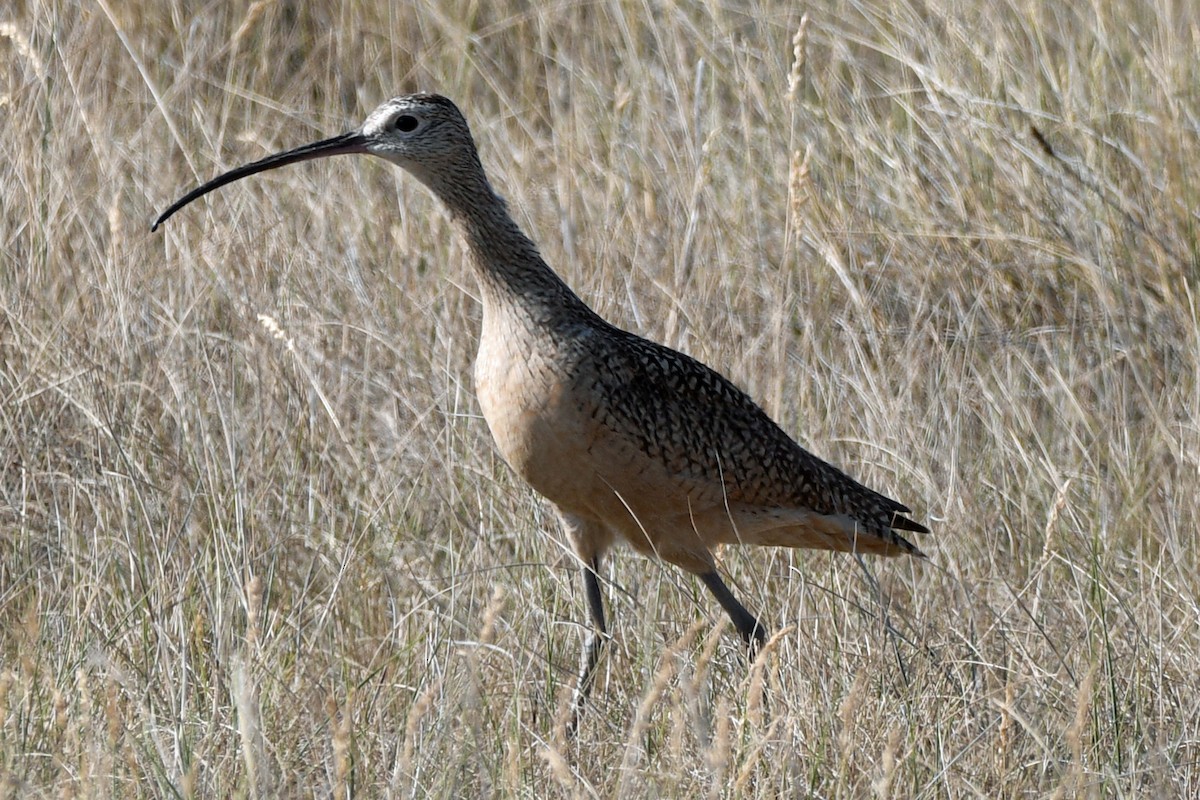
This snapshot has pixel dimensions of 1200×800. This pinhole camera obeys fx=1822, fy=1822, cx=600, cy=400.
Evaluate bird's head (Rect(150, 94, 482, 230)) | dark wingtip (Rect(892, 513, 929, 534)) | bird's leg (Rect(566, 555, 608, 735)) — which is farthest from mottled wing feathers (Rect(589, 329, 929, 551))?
bird's head (Rect(150, 94, 482, 230))

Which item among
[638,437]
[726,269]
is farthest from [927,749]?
[726,269]

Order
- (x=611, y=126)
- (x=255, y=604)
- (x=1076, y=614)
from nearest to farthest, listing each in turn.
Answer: (x=255, y=604), (x=1076, y=614), (x=611, y=126)

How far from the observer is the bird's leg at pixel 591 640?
3.73m

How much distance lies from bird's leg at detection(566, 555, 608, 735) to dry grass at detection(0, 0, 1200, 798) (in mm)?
70

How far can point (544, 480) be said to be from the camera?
3885 mm

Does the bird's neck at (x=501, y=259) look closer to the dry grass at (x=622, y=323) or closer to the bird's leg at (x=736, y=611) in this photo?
the dry grass at (x=622, y=323)

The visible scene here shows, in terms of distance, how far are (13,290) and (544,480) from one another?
187cm

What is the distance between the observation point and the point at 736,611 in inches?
165

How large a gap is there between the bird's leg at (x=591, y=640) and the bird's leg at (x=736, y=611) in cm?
26

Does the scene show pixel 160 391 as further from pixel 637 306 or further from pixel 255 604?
pixel 255 604

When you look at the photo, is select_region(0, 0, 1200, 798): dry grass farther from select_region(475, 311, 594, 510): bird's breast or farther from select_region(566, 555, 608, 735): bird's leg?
select_region(475, 311, 594, 510): bird's breast

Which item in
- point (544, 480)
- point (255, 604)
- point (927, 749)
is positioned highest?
point (255, 604)

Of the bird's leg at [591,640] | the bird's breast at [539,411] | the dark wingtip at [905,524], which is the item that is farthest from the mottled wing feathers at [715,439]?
the bird's leg at [591,640]

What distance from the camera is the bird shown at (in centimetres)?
389
